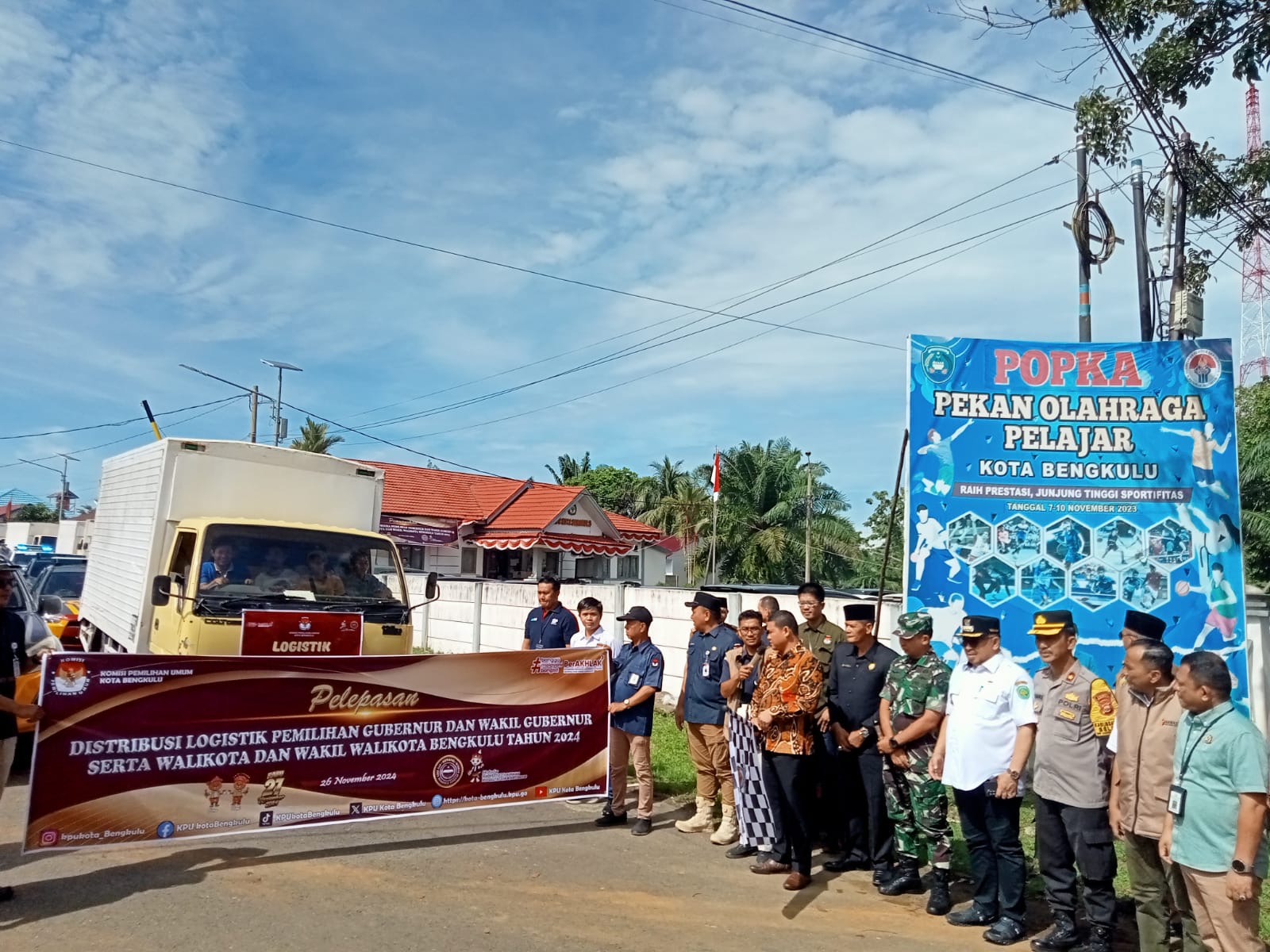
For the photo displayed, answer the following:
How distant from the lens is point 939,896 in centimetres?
566

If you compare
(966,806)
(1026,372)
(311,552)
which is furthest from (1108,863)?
(311,552)

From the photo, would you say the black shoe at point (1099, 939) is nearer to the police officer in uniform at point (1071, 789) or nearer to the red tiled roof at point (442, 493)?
the police officer in uniform at point (1071, 789)

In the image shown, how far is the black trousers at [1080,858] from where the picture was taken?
16.2 ft

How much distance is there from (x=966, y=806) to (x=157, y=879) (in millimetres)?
4693

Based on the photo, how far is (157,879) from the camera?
222 inches

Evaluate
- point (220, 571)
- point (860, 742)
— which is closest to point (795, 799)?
point (860, 742)

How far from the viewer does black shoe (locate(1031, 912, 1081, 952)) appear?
16.6 feet

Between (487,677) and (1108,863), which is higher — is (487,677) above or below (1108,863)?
above

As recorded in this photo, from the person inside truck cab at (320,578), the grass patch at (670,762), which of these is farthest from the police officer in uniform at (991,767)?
the person inside truck cab at (320,578)

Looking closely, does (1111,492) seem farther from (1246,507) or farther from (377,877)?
(1246,507)

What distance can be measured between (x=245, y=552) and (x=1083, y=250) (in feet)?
29.8

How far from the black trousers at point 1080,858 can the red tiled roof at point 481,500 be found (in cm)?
2366

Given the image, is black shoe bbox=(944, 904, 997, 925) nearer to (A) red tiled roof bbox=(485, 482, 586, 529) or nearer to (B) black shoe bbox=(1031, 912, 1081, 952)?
(B) black shoe bbox=(1031, 912, 1081, 952)

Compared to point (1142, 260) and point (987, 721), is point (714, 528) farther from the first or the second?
point (987, 721)
